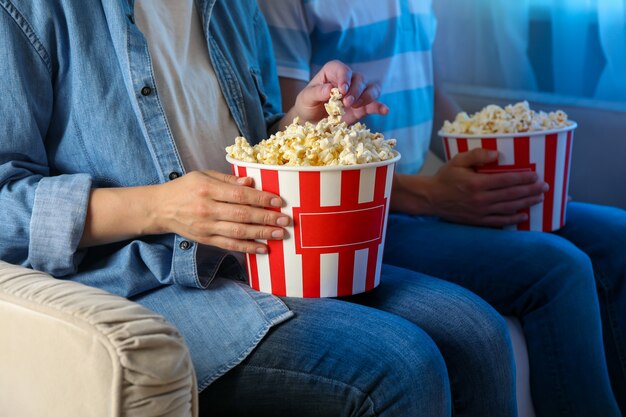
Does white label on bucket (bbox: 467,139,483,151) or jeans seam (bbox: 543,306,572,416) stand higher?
white label on bucket (bbox: 467,139,483,151)

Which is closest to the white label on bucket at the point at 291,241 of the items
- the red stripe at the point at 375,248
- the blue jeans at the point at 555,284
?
the red stripe at the point at 375,248

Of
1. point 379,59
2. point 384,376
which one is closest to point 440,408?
point 384,376

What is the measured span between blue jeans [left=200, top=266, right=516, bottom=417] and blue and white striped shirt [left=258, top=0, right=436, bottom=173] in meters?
0.63

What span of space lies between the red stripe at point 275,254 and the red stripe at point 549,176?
0.61m

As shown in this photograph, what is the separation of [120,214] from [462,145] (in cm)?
69

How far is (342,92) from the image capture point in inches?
44.8

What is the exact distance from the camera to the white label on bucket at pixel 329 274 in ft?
3.43

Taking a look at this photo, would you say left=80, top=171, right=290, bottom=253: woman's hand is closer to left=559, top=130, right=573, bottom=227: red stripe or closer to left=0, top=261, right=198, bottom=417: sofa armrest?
left=0, top=261, right=198, bottom=417: sofa armrest

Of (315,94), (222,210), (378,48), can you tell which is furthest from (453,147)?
(222,210)

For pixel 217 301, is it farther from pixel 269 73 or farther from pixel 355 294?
pixel 269 73

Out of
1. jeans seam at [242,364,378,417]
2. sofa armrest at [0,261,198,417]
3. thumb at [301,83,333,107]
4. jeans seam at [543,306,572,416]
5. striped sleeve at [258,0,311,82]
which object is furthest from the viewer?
striped sleeve at [258,0,311,82]

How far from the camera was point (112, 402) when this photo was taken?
767 mm

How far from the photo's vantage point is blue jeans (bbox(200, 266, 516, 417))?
3.17ft

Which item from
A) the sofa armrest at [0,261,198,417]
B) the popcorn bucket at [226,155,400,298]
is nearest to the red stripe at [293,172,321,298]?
the popcorn bucket at [226,155,400,298]
